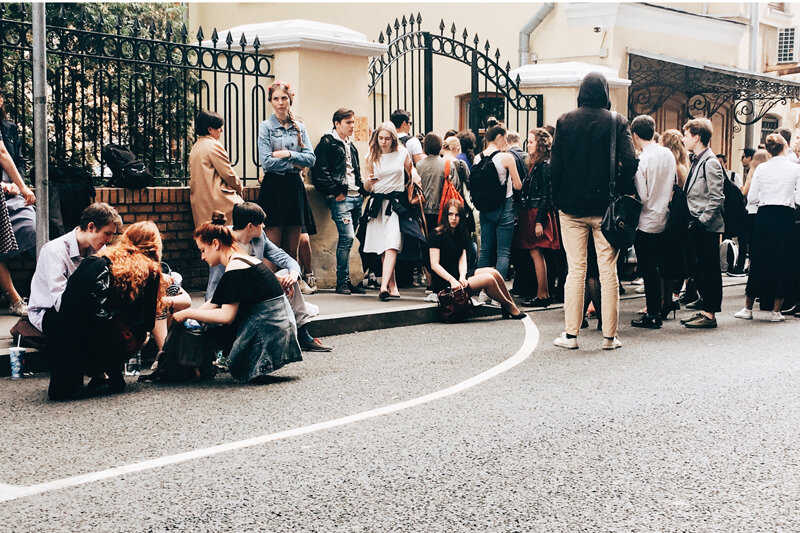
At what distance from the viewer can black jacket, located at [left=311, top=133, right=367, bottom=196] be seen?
11438 mm

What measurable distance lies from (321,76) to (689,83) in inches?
409

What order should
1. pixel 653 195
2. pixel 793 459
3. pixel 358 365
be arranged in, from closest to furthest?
pixel 793 459 → pixel 358 365 → pixel 653 195

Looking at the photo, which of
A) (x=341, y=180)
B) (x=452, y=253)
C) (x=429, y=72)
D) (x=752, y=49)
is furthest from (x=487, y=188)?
(x=752, y=49)

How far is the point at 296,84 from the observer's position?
1185 cm

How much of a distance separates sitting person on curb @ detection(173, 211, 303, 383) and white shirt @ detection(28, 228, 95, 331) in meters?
0.87

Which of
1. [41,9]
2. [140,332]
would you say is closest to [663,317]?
[140,332]

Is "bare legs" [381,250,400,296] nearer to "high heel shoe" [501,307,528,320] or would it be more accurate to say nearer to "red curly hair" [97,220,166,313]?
"high heel shoe" [501,307,528,320]

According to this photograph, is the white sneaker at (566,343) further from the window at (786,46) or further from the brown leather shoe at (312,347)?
the window at (786,46)

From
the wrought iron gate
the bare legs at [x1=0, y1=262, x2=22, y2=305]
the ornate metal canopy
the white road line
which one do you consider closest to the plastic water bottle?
the bare legs at [x1=0, y1=262, x2=22, y2=305]

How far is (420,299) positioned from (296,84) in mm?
2906

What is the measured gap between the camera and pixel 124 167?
10203 millimetres

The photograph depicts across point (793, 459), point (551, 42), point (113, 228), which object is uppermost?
point (551, 42)

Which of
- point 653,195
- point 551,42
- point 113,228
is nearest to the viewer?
point 113,228

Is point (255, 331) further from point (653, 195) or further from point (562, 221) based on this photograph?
point (653, 195)
